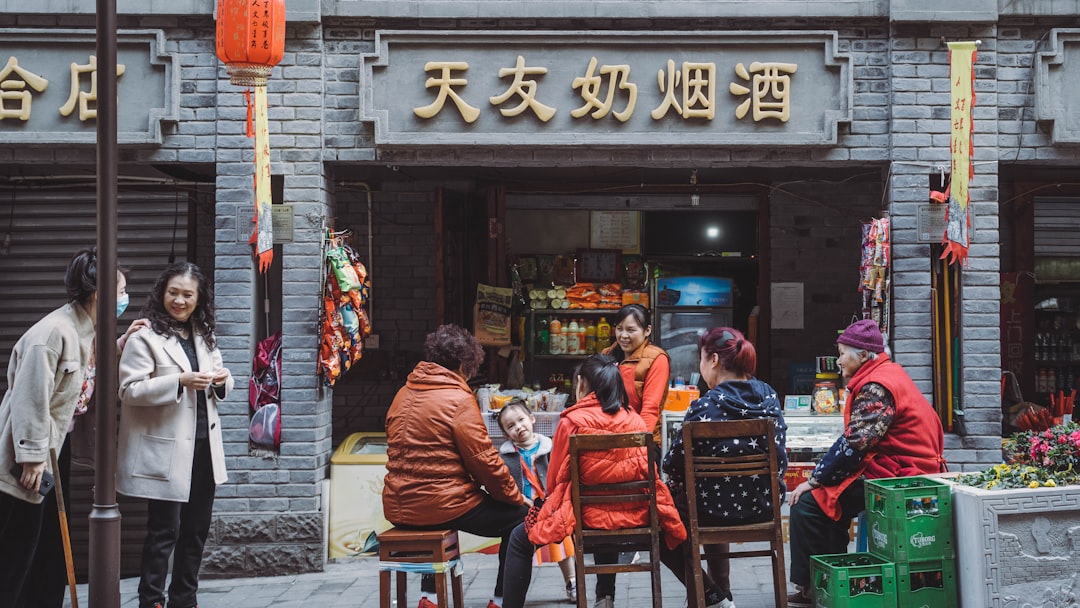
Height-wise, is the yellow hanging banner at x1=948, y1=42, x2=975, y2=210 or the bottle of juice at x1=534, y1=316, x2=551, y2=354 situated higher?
the yellow hanging banner at x1=948, y1=42, x2=975, y2=210

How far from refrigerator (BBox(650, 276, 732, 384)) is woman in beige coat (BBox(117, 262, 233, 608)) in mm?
4723

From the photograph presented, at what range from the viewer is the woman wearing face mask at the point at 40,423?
505cm

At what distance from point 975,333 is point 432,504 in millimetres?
4193

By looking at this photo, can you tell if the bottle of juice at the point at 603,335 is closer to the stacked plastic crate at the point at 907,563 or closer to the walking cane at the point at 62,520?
the stacked plastic crate at the point at 907,563

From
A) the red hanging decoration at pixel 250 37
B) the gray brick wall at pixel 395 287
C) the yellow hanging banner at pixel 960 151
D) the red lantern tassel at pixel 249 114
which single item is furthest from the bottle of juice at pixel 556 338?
the red hanging decoration at pixel 250 37

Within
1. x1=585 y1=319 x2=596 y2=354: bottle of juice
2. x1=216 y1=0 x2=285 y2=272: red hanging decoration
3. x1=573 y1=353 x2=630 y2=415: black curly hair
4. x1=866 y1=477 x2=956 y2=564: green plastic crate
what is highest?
x1=216 y1=0 x2=285 y2=272: red hanging decoration

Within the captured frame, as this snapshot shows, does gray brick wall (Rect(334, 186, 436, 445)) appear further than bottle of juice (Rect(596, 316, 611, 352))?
Yes

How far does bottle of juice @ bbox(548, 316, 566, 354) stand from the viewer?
9.27m

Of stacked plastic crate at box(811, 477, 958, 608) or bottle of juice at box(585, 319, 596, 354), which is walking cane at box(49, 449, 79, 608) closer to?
stacked plastic crate at box(811, 477, 958, 608)

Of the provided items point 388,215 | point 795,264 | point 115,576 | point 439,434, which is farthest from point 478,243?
point 115,576

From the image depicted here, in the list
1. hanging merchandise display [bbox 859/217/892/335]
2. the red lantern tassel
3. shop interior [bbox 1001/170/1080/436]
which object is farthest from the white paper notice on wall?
the red lantern tassel

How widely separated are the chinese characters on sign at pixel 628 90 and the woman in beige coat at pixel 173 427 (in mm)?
2401

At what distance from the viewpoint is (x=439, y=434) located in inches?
211

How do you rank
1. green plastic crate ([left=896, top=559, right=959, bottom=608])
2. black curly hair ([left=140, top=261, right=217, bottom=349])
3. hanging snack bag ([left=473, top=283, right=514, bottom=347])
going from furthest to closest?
hanging snack bag ([left=473, top=283, right=514, bottom=347]) → black curly hair ([left=140, top=261, right=217, bottom=349]) → green plastic crate ([left=896, top=559, right=959, bottom=608])
